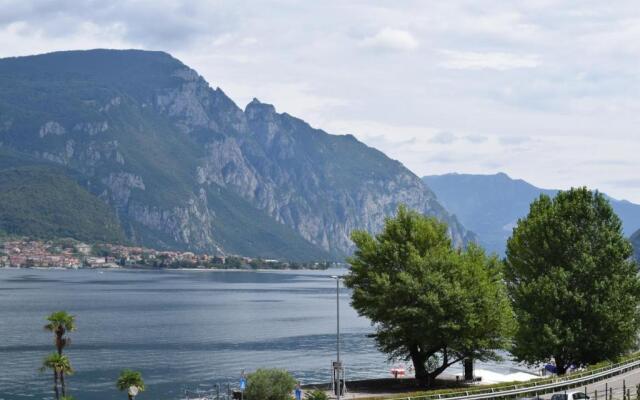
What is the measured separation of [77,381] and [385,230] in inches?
2237

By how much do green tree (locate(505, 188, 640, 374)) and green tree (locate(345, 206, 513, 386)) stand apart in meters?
3.50

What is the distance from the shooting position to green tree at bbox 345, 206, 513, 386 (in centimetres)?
7362

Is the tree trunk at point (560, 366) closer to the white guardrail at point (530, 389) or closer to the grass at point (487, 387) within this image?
the grass at point (487, 387)

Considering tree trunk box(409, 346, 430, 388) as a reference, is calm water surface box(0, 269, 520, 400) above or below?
below

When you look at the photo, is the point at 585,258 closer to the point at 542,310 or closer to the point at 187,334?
the point at 542,310

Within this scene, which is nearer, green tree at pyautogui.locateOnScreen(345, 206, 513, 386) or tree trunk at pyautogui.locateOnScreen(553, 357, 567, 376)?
green tree at pyautogui.locateOnScreen(345, 206, 513, 386)

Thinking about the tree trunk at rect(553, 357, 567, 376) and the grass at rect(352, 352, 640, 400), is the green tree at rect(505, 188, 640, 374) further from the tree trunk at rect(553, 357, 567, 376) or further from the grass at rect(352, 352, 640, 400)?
the grass at rect(352, 352, 640, 400)

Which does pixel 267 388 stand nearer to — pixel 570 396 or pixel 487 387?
pixel 487 387

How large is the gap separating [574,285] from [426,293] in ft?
52.6

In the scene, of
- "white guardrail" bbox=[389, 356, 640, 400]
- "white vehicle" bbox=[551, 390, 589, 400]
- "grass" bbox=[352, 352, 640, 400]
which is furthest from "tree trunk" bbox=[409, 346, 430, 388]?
→ "white vehicle" bbox=[551, 390, 589, 400]

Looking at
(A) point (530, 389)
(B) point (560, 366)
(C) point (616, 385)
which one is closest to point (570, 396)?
(A) point (530, 389)

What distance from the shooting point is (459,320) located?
7381 centimetres

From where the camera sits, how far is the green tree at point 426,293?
73625 millimetres

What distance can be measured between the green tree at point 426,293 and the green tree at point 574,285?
350 cm
